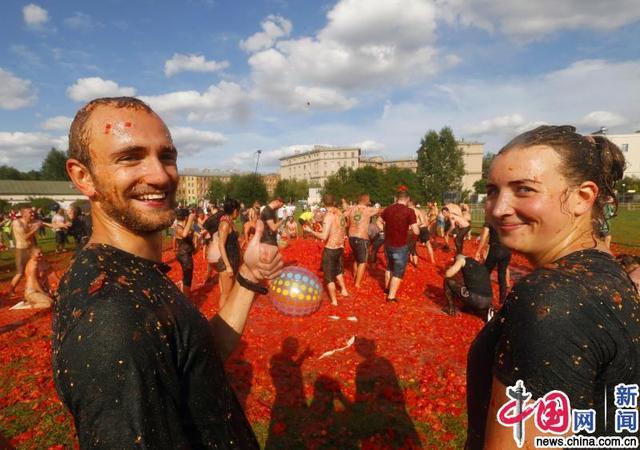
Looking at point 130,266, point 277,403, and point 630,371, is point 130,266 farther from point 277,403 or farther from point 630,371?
point 277,403

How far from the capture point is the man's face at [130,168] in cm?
161

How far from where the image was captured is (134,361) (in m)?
1.20

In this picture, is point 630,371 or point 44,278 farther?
point 44,278

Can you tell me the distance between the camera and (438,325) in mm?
7957

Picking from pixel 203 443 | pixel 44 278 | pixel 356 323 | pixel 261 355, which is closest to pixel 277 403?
pixel 261 355

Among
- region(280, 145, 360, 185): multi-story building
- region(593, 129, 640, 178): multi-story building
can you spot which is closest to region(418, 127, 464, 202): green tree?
region(593, 129, 640, 178): multi-story building

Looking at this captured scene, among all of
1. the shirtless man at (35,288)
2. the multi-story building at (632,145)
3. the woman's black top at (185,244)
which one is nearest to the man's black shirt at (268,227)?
the woman's black top at (185,244)

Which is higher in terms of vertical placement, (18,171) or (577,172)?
(18,171)

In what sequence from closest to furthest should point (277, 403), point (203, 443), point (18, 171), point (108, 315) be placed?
point (108, 315), point (203, 443), point (277, 403), point (18, 171)

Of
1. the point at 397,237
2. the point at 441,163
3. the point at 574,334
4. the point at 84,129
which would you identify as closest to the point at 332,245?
the point at 397,237

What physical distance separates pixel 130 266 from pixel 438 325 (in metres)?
7.56

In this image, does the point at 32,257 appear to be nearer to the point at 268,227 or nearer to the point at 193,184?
the point at 268,227

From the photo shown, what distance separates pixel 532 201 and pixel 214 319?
1.90 metres

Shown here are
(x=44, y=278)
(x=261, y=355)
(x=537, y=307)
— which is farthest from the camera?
(x=44, y=278)
